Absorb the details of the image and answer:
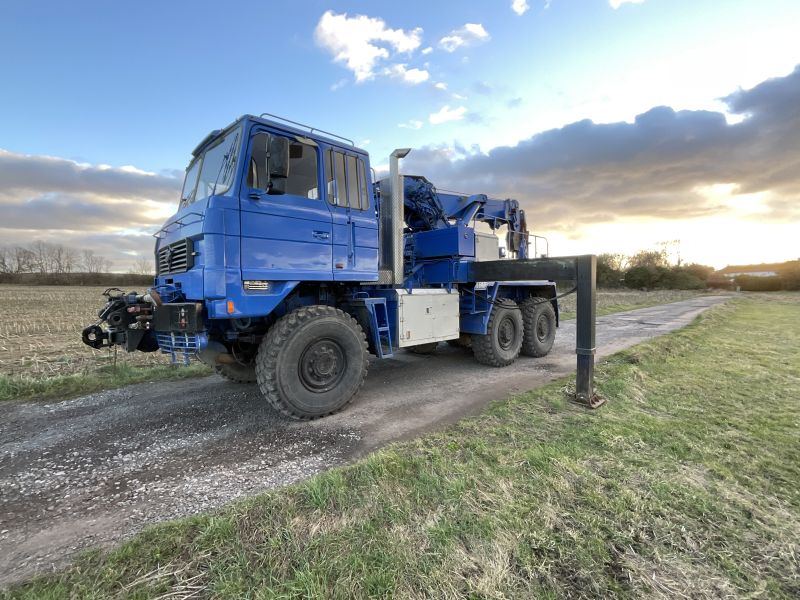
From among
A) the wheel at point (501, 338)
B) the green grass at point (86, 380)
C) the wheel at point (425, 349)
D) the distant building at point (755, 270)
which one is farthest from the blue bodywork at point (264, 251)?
the distant building at point (755, 270)

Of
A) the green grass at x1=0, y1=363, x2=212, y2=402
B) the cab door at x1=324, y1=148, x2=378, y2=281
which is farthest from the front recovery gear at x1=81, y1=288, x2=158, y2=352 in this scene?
the cab door at x1=324, y1=148, x2=378, y2=281

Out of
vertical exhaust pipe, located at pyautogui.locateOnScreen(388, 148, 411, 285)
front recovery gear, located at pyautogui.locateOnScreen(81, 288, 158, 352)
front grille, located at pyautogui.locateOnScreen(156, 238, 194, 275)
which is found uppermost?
vertical exhaust pipe, located at pyautogui.locateOnScreen(388, 148, 411, 285)

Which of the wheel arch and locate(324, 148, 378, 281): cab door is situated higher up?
locate(324, 148, 378, 281): cab door

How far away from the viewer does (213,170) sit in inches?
195

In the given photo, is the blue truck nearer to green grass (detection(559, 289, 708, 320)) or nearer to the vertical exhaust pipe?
the vertical exhaust pipe

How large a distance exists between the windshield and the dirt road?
281 centimetres

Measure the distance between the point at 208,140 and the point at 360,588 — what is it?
5.47m

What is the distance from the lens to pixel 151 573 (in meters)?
2.11

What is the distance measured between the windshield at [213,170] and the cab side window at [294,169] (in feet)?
0.71

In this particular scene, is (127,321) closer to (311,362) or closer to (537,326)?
(311,362)

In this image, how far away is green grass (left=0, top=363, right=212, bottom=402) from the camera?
555cm

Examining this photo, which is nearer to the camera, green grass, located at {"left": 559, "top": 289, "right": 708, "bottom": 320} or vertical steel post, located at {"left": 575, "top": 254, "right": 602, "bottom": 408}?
vertical steel post, located at {"left": 575, "top": 254, "right": 602, "bottom": 408}

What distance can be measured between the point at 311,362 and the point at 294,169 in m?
2.47

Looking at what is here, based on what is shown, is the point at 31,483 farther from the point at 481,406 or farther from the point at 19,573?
the point at 481,406
